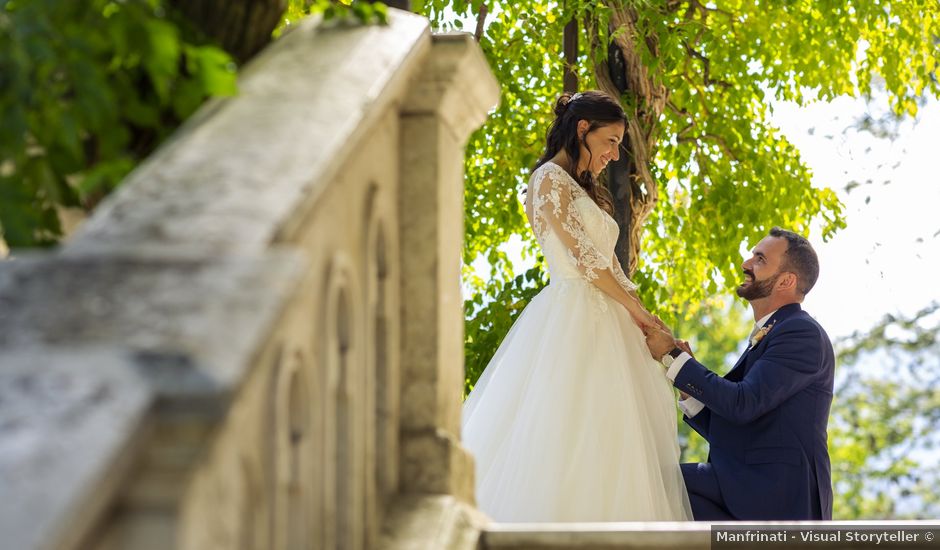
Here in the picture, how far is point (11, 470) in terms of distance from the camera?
1788 millimetres

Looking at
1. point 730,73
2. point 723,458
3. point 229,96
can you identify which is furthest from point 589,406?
point 730,73

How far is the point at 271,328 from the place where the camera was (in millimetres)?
2051

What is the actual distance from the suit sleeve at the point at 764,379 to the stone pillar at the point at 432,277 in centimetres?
272

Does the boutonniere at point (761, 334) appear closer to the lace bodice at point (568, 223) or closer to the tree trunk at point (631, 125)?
the lace bodice at point (568, 223)

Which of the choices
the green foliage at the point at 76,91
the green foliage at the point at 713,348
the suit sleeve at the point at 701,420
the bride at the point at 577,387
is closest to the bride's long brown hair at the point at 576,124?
the bride at the point at 577,387

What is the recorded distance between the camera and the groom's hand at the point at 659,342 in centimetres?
626

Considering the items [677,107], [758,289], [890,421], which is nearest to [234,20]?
[758,289]

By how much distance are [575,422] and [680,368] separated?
19.9 inches

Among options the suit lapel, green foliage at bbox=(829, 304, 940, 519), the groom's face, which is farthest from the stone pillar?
green foliage at bbox=(829, 304, 940, 519)

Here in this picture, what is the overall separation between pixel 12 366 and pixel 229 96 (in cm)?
95

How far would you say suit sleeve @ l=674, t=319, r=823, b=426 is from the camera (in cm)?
599

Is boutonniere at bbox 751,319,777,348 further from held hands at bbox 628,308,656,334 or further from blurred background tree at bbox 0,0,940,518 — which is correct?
blurred background tree at bbox 0,0,940,518

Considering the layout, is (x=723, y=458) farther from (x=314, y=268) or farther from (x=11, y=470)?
(x=11, y=470)

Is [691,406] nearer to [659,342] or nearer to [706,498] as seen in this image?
[659,342]
